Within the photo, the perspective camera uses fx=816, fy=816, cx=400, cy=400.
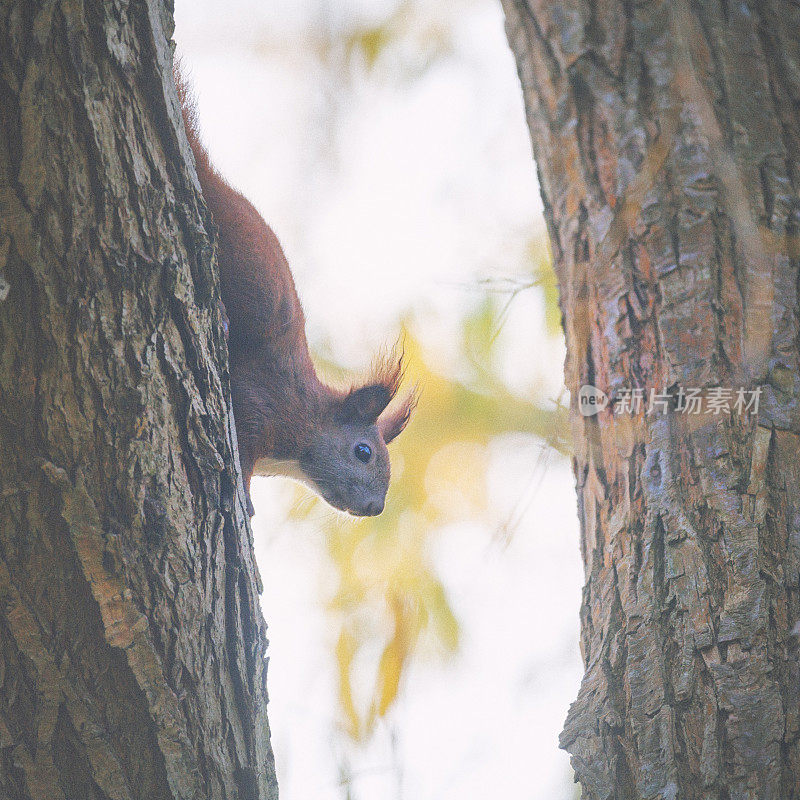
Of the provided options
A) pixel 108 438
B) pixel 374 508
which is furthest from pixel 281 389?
pixel 108 438

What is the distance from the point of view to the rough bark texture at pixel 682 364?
1523 mm

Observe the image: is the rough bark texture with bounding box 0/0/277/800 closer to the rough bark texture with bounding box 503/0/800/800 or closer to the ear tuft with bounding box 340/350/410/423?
the rough bark texture with bounding box 503/0/800/800

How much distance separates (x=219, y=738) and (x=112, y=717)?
21 centimetres

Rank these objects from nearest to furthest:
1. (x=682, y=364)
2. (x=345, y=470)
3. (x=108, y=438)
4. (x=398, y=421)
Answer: (x=108, y=438), (x=682, y=364), (x=345, y=470), (x=398, y=421)

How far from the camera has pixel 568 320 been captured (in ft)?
6.14

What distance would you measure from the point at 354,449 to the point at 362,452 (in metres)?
0.04

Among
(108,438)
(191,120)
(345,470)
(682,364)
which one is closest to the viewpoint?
(108,438)

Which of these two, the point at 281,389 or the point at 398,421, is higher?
the point at 281,389

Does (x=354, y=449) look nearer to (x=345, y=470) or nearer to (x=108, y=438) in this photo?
(x=345, y=470)

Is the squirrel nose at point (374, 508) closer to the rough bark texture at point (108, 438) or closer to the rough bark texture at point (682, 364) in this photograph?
the rough bark texture at point (682, 364)

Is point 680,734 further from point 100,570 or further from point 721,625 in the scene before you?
point 100,570

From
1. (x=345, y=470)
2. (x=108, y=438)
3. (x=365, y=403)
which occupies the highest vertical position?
(x=365, y=403)

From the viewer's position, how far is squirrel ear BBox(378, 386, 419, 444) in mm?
3490

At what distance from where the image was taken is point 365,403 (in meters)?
3.21
